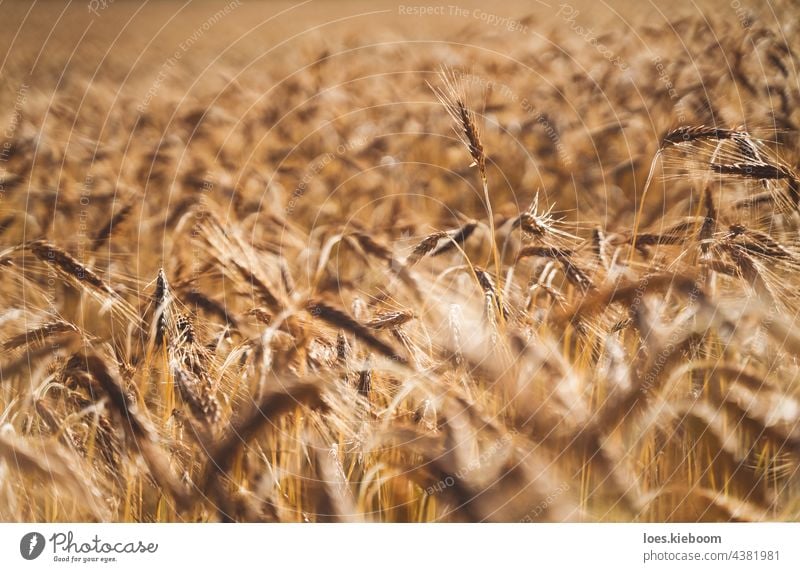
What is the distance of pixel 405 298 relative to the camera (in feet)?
4.35

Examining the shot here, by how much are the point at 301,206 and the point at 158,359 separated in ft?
1.35

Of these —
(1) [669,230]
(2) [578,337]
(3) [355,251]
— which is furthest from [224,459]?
Answer: (1) [669,230]

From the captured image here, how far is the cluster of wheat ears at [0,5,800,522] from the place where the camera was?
1.32 m
